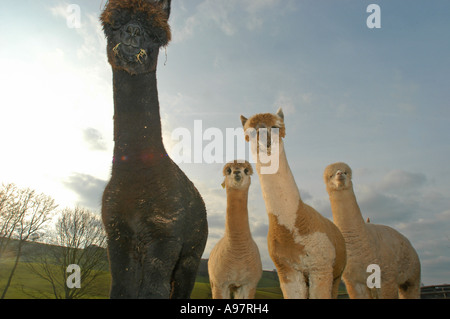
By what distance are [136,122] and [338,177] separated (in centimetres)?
492

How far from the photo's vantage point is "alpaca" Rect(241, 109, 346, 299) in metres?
5.03

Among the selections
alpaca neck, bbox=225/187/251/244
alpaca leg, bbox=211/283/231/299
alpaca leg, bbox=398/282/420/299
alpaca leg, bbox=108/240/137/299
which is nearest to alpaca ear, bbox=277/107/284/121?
alpaca neck, bbox=225/187/251/244

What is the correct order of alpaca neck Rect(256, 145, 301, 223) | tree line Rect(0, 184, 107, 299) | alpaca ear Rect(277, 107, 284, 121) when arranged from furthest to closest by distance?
tree line Rect(0, 184, 107, 299)
alpaca ear Rect(277, 107, 284, 121)
alpaca neck Rect(256, 145, 301, 223)

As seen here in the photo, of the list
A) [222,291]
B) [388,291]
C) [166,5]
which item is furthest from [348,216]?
[166,5]

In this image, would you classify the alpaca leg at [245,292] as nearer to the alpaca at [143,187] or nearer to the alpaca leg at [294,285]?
the alpaca leg at [294,285]

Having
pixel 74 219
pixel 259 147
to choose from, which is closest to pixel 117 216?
pixel 259 147

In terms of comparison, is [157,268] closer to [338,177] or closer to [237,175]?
[237,175]

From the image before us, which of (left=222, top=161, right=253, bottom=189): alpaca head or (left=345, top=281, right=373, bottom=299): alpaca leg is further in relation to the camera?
(left=222, top=161, right=253, bottom=189): alpaca head

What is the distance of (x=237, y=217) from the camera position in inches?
287

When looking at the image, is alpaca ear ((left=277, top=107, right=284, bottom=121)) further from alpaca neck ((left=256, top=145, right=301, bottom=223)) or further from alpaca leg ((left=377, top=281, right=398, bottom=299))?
alpaca leg ((left=377, top=281, right=398, bottom=299))

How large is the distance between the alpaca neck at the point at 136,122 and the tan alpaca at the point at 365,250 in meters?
4.78

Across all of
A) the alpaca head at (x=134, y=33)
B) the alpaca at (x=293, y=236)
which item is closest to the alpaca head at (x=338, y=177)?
the alpaca at (x=293, y=236)

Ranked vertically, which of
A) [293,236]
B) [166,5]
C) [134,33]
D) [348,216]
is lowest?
[293,236]

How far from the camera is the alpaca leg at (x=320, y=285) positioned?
4855 mm
